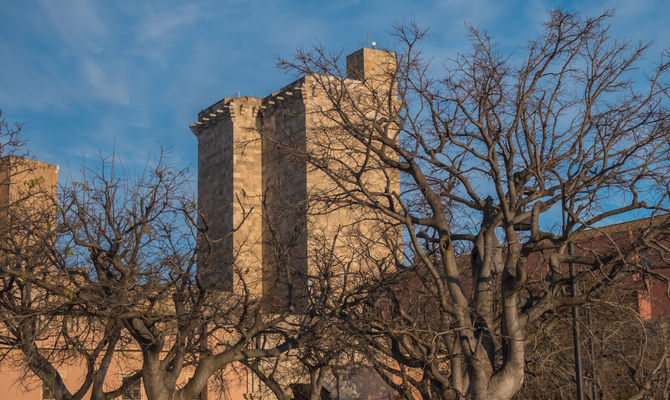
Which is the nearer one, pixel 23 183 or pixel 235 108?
pixel 23 183

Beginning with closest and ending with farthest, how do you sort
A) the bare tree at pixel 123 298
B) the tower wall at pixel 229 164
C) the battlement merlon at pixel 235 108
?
the bare tree at pixel 123 298 < the tower wall at pixel 229 164 < the battlement merlon at pixel 235 108

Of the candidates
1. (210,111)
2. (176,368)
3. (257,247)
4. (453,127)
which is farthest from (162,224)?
(210,111)

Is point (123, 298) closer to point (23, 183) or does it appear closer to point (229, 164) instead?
point (23, 183)

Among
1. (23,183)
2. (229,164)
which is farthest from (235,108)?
(23,183)

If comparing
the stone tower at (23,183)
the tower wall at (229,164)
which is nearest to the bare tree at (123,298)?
the stone tower at (23,183)

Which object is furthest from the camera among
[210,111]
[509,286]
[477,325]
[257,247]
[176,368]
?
[210,111]

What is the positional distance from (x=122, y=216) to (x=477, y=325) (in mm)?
6812

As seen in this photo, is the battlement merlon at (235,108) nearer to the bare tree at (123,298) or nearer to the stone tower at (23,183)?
the stone tower at (23,183)

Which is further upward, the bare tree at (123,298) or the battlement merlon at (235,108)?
the battlement merlon at (235,108)

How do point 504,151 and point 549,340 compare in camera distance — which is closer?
point 504,151

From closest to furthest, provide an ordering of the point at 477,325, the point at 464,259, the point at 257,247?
the point at 477,325 < the point at 464,259 < the point at 257,247

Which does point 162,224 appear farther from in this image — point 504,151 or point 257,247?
point 257,247

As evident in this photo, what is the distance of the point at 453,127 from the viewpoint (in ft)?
47.1

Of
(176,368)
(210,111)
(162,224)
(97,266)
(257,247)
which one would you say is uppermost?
(210,111)
